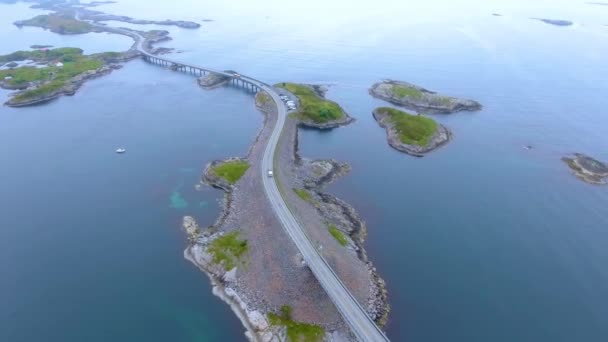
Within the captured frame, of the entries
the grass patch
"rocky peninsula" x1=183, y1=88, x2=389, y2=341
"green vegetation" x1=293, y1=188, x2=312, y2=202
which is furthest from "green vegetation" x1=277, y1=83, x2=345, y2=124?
"green vegetation" x1=293, y1=188, x2=312, y2=202

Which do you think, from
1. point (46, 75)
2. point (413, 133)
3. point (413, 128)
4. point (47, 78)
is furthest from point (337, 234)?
point (46, 75)

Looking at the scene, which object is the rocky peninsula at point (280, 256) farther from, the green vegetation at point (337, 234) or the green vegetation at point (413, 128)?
the green vegetation at point (413, 128)

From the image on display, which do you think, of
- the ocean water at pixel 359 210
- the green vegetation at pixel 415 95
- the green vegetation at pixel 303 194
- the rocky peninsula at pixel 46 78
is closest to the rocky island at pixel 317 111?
the ocean water at pixel 359 210

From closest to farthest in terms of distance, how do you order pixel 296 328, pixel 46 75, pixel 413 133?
1. pixel 296 328
2. pixel 413 133
3. pixel 46 75

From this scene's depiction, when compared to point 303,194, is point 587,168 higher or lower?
higher

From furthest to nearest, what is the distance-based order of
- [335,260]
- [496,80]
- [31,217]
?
[496,80], [31,217], [335,260]

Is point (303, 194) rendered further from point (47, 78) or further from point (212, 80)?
point (47, 78)

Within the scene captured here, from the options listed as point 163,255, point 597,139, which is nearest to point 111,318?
point 163,255

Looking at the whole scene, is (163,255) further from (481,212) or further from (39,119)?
(39,119)
